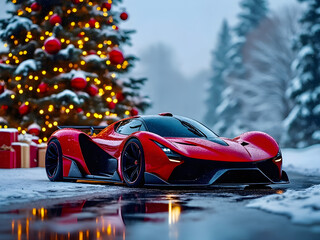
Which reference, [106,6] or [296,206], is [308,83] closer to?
[106,6]

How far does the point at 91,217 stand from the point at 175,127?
397 centimetres

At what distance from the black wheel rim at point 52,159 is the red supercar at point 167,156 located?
0.19m

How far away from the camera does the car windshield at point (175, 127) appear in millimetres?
8679

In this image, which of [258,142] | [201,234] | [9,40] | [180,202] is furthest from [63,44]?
[201,234]

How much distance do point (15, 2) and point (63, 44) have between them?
2.53 m

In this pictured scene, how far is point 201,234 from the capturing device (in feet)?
13.6

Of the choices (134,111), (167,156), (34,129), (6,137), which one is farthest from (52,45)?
(167,156)

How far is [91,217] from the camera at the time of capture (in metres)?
5.11

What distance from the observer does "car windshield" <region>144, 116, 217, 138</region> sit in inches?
342

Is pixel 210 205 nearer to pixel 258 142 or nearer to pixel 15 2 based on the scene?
pixel 258 142

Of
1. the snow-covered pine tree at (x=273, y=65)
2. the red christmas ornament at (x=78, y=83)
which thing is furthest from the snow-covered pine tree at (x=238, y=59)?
the red christmas ornament at (x=78, y=83)

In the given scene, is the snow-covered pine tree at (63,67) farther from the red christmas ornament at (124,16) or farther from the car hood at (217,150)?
the car hood at (217,150)

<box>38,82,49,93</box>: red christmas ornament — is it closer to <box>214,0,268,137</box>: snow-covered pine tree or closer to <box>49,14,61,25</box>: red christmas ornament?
<box>49,14,61,25</box>: red christmas ornament

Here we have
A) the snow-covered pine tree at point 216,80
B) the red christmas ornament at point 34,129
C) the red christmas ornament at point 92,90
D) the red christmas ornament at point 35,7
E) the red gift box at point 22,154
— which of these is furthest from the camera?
the snow-covered pine tree at point 216,80
